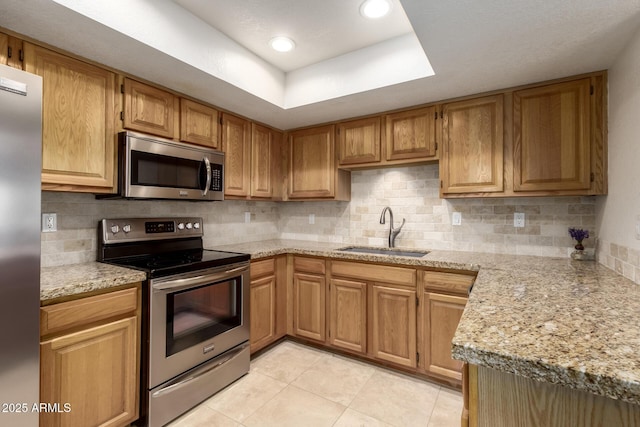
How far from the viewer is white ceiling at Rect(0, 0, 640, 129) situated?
1.40m

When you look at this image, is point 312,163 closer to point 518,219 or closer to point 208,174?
point 208,174

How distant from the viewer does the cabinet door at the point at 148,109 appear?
1967 millimetres

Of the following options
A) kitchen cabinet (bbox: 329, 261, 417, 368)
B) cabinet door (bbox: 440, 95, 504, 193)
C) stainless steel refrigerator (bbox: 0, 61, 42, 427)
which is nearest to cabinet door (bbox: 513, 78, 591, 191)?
cabinet door (bbox: 440, 95, 504, 193)

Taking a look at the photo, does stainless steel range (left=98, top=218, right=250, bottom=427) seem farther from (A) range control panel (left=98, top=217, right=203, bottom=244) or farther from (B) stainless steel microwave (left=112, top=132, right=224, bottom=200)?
(B) stainless steel microwave (left=112, top=132, right=224, bottom=200)

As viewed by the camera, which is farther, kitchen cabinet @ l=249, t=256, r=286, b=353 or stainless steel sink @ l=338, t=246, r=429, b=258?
stainless steel sink @ l=338, t=246, r=429, b=258

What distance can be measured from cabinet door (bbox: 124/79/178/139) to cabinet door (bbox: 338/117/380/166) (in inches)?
56.4

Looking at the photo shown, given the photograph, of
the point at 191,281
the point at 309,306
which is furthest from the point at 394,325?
the point at 191,281

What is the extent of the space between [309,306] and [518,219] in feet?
6.03

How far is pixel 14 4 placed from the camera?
133 cm

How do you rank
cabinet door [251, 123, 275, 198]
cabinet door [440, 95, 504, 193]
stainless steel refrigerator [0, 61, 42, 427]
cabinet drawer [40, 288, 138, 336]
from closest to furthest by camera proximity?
stainless steel refrigerator [0, 61, 42, 427] < cabinet drawer [40, 288, 138, 336] < cabinet door [440, 95, 504, 193] < cabinet door [251, 123, 275, 198]

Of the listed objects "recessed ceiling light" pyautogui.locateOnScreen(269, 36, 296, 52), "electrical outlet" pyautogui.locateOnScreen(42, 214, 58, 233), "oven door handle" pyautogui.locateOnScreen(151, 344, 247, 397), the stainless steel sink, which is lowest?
"oven door handle" pyautogui.locateOnScreen(151, 344, 247, 397)

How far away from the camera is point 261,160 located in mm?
3010

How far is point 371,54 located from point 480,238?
5.46 ft

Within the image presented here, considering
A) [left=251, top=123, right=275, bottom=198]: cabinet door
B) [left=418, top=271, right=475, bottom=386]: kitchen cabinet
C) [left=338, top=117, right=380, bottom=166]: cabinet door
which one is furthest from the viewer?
[left=251, top=123, right=275, bottom=198]: cabinet door
